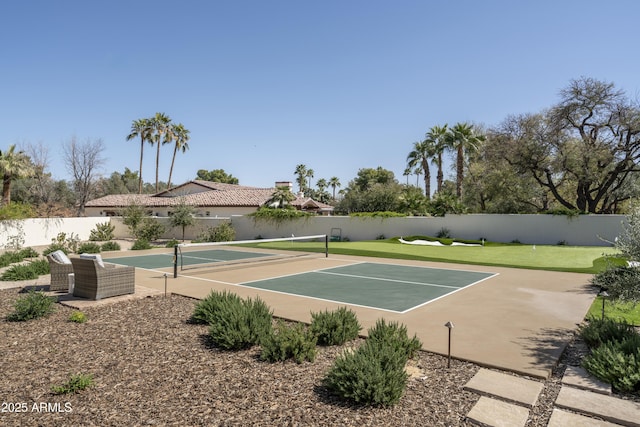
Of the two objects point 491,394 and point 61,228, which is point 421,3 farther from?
point 61,228

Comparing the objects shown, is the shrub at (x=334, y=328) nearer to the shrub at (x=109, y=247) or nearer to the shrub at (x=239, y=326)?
the shrub at (x=239, y=326)

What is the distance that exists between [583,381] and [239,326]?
453 cm

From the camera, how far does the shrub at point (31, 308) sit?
7.13 meters

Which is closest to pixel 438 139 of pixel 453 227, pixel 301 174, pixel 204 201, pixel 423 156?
pixel 423 156

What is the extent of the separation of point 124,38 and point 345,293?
1449 cm

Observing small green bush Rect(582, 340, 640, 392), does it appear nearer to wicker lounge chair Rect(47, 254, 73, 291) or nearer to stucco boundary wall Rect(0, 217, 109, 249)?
wicker lounge chair Rect(47, 254, 73, 291)

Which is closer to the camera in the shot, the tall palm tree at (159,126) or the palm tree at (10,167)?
the palm tree at (10,167)

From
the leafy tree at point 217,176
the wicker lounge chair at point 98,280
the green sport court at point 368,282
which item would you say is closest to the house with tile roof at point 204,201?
the green sport court at point 368,282

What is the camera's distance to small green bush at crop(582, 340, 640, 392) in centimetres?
436

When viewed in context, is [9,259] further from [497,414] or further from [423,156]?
[423,156]

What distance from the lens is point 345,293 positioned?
10219 millimetres

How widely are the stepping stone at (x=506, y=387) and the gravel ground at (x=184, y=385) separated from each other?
108 millimetres

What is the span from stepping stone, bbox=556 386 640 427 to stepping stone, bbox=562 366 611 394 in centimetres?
11

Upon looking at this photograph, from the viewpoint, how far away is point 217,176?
305 feet
